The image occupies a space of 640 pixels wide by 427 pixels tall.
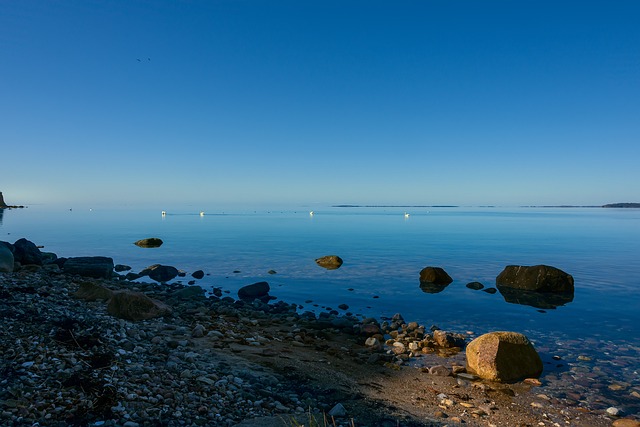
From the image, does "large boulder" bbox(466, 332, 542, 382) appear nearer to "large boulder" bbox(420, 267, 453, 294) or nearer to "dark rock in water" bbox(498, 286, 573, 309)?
"dark rock in water" bbox(498, 286, 573, 309)

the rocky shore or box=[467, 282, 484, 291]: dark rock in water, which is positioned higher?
the rocky shore

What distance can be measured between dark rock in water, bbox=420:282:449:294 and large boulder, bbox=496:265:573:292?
414 cm

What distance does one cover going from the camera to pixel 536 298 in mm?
22844

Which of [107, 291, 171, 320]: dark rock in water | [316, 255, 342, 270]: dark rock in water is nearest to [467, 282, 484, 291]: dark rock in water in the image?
[316, 255, 342, 270]: dark rock in water

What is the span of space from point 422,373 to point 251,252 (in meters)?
31.7

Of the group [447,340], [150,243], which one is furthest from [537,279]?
[150,243]

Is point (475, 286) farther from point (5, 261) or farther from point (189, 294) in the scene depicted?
point (5, 261)

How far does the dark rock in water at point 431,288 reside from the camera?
2384 cm

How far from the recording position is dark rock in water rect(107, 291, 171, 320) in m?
12.1

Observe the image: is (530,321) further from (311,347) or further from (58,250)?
(58,250)

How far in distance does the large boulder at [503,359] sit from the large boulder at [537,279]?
1481cm

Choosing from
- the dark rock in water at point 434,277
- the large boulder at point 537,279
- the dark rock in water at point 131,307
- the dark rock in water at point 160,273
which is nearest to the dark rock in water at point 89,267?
the dark rock in water at point 160,273

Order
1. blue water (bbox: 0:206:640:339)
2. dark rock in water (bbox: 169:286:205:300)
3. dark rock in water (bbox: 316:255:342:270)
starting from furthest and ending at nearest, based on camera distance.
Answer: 1. dark rock in water (bbox: 316:255:342:270)
2. dark rock in water (bbox: 169:286:205:300)
3. blue water (bbox: 0:206:640:339)

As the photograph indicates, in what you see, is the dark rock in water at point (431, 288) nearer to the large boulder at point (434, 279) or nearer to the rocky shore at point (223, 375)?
the large boulder at point (434, 279)
